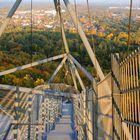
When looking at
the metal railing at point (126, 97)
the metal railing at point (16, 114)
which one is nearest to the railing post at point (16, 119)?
the metal railing at point (16, 114)

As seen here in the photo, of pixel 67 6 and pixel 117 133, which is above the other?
pixel 67 6

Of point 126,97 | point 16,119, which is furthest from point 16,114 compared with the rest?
point 126,97

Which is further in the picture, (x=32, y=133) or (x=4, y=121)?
(x=32, y=133)

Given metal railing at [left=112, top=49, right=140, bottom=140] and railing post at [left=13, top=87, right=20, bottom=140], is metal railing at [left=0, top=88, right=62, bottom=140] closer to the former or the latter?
railing post at [left=13, top=87, right=20, bottom=140]

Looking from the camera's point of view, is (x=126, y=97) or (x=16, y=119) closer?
(x=126, y=97)

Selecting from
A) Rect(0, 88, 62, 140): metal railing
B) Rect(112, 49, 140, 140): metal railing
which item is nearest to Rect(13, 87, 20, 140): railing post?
Rect(0, 88, 62, 140): metal railing

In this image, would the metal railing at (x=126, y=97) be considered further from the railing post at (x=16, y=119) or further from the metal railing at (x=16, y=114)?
the railing post at (x=16, y=119)

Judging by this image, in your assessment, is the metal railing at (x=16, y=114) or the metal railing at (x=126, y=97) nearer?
the metal railing at (x=126, y=97)

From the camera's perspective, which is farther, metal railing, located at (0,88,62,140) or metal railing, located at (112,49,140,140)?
metal railing, located at (0,88,62,140)

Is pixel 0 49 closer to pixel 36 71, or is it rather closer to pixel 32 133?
pixel 36 71

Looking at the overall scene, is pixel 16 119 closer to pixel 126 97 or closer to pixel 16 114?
pixel 16 114

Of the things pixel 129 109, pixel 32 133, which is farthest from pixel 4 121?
pixel 129 109
